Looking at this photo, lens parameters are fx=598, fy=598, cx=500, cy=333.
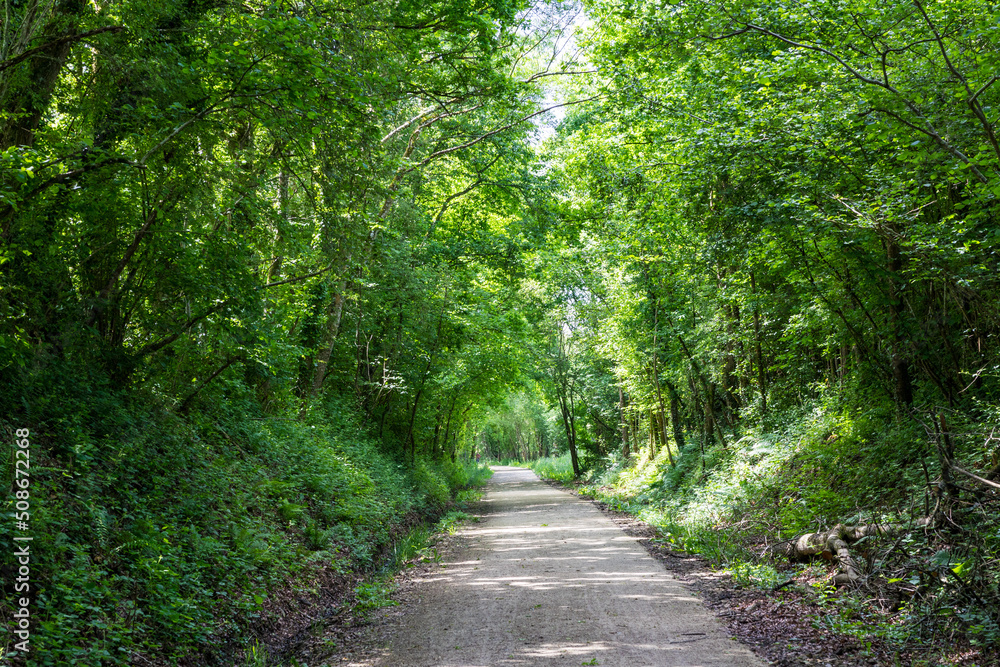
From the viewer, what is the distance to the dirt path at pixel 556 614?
17.7 feet

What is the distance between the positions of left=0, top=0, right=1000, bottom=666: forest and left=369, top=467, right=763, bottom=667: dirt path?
4.31 feet

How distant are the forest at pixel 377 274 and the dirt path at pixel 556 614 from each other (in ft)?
4.31

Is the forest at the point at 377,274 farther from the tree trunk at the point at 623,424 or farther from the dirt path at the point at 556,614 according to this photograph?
the tree trunk at the point at 623,424

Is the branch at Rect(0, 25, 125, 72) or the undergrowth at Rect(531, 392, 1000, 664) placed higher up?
the branch at Rect(0, 25, 125, 72)

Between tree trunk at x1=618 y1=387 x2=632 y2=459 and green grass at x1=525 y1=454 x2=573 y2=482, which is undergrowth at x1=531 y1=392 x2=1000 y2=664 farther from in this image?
green grass at x1=525 y1=454 x2=573 y2=482

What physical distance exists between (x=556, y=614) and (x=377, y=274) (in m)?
8.74

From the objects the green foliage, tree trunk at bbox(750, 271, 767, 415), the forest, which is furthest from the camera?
the green foliage

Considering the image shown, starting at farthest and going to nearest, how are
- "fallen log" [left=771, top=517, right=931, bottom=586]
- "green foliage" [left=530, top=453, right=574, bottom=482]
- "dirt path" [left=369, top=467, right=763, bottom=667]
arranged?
"green foliage" [left=530, top=453, right=574, bottom=482] < "fallen log" [left=771, top=517, right=931, bottom=586] < "dirt path" [left=369, top=467, right=763, bottom=667]

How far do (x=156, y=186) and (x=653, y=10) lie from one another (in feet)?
23.2

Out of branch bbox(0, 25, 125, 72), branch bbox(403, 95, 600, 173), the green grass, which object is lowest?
the green grass

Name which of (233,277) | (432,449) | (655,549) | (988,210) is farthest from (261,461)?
(432,449)

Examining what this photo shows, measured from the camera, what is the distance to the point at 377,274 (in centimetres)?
1342

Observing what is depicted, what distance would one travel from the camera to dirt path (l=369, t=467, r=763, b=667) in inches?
212

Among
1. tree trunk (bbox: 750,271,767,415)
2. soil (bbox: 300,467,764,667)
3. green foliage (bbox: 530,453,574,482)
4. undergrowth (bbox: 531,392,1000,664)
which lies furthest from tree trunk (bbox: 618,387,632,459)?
soil (bbox: 300,467,764,667)
